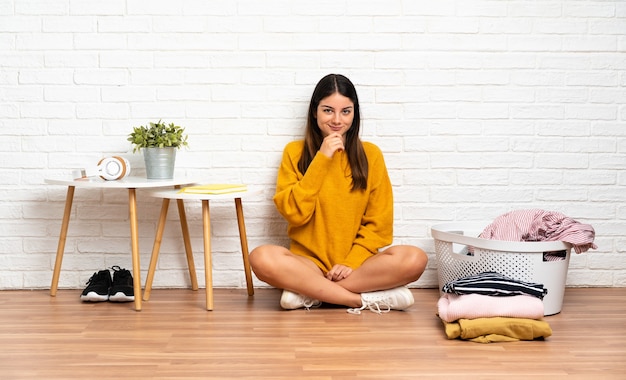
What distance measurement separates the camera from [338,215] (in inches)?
127

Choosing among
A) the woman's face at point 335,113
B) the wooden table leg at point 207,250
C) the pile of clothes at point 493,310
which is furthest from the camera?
the woman's face at point 335,113

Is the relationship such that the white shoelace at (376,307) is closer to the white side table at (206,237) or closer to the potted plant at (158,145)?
the white side table at (206,237)

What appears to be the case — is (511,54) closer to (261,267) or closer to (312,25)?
(312,25)

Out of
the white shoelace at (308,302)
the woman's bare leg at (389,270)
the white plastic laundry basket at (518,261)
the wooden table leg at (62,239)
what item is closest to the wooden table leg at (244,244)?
the white shoelace at (308,302)

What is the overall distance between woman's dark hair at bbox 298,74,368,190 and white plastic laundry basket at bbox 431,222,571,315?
46 centimetres

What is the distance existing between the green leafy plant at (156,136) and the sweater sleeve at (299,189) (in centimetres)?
48

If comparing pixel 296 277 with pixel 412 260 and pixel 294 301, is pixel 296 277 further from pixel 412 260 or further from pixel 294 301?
pixel 412 260

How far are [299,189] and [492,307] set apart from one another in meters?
0.95

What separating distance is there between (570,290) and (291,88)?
62.8 inches

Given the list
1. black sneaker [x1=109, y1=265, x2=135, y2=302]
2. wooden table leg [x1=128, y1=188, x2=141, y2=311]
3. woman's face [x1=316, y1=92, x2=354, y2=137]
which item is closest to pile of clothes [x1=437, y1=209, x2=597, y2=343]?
woman's face [x1=316, y1=92, x2=354, y2=137]

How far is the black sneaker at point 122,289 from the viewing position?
3105mm

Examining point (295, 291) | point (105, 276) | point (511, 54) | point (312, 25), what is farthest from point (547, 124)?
point (105, 276)

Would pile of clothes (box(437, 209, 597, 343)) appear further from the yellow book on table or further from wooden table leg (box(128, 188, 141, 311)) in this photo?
wooden table leg (box(128, 188, 141, 311))

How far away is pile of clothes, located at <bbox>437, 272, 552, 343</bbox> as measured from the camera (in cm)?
251
